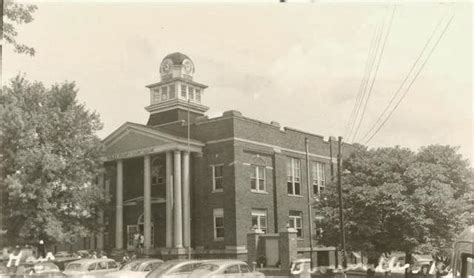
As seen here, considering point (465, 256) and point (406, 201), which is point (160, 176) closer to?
point (406, 201)

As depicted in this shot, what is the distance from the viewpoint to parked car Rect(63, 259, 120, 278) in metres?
20.3

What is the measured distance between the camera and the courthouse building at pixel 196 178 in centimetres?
2762

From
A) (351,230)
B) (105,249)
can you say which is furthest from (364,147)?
(105,249)


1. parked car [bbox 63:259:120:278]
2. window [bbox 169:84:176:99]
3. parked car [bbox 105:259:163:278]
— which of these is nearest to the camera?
parked car [bbox 105:259:163:278]

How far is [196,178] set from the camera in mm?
28734

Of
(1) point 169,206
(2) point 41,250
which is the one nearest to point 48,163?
(2) point 41,250

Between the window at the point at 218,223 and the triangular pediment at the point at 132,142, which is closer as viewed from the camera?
the window at the point at 218,223

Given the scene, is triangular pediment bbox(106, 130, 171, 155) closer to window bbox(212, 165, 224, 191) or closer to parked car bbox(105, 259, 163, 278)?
window bbox(212, 165, 224, 191)

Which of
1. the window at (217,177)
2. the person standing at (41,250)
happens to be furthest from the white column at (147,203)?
the person standing at (41,250)

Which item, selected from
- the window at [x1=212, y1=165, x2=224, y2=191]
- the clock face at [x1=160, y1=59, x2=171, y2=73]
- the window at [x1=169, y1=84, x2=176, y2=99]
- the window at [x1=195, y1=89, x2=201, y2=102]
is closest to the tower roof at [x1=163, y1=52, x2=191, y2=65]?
the window at [x1=212, y1=165, x2=224, y2=191]

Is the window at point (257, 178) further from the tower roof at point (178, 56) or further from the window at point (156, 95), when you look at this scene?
the tower roof at point (178, 56)

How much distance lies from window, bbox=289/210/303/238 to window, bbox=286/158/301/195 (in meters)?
1.12

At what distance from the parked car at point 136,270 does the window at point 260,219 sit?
8.68 meters

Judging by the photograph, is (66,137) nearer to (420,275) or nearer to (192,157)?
(192,157)
